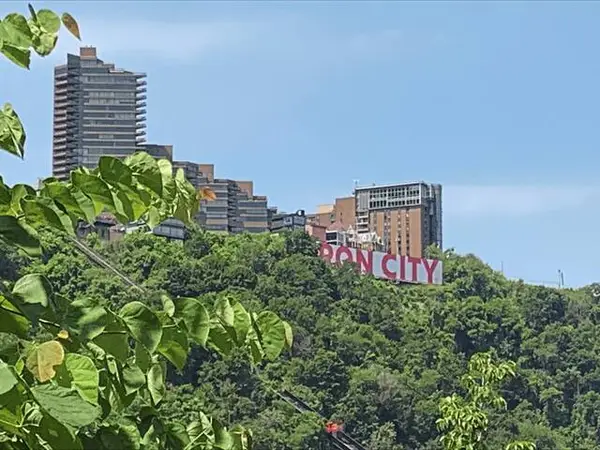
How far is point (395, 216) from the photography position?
10388 centimetres

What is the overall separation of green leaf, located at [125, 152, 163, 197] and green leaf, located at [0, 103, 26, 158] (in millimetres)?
172

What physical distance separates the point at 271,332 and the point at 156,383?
18cm

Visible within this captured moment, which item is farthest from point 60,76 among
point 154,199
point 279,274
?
point 154,199

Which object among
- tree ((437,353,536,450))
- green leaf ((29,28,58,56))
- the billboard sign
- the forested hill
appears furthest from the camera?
the billboard sign

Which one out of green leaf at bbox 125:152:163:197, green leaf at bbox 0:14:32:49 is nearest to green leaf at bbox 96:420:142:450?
green leaf at bbox 125:152:163:197

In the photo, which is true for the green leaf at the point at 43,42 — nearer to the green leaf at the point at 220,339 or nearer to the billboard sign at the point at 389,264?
the green leaf at the point at 220,339

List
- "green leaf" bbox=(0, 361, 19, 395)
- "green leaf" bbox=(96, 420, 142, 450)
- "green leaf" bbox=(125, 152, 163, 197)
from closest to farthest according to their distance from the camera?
1. "green leaf" bbox=(0, 361, 19, 395)
2. "green leaf" bbox=(96, 420, 142, 450)
3. "green leaf" bbox=(125, 152, 163, 197)

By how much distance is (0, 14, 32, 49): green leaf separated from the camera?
169cm

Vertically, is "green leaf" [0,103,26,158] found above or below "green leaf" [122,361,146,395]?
above

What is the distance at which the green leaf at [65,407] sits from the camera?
1.24 metres

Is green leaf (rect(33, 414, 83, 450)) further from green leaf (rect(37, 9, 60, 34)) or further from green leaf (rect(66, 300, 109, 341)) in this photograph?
green leaf (rect(37, 9, 60, 34))

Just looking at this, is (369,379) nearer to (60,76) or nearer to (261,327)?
(60,76)

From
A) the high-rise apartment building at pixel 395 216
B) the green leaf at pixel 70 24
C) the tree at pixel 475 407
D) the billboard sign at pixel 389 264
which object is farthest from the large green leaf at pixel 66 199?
the high-rise apartment building at pixel 395 216

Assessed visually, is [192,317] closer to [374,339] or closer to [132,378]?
[132,378]
